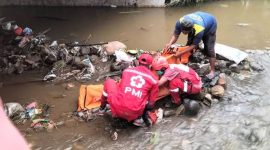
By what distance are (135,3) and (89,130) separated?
322 inches

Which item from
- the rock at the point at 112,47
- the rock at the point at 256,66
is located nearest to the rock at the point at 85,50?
the rock at the point at 112,47

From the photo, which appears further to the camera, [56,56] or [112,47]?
[112,47]

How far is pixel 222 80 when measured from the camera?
7.10 metres

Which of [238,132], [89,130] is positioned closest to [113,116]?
[89,130]

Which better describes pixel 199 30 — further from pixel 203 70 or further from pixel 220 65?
pixel 220 65

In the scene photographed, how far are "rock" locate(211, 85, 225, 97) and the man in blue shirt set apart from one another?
36cm

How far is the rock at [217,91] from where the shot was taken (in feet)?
22.2

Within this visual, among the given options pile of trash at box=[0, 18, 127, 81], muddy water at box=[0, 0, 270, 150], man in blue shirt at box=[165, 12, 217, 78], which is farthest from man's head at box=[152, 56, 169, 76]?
pile of trash at box=[0, 18, 127, 81]

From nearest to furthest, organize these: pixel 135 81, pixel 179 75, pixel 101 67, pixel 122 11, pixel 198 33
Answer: pixel 135 81 < pixel 179 75 < pixel 198 33 < pixel 101 67 < pixel 122 11

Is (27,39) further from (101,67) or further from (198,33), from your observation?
(198,33)

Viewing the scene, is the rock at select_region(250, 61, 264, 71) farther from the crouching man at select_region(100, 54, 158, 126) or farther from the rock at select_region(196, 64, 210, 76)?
the crouching man at select_region(100, 54, 158, 126)

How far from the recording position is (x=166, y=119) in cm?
622

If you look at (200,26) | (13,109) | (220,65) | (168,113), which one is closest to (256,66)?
(220,65)

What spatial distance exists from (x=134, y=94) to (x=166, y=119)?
99 cm
